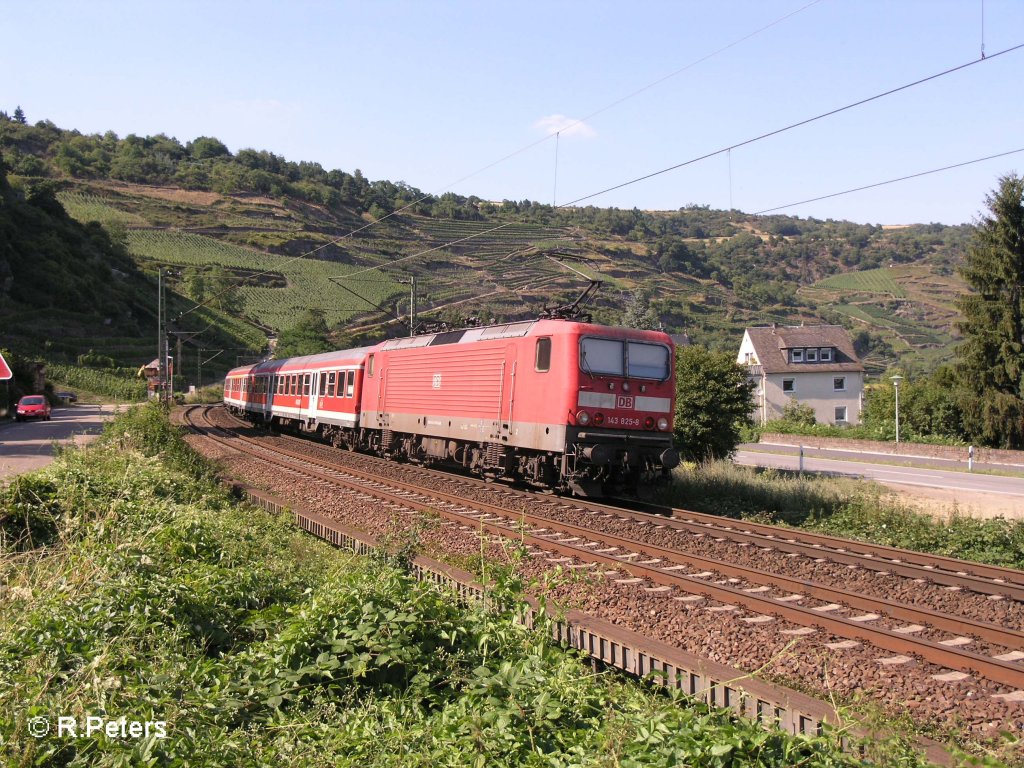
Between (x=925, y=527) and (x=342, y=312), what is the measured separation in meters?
68.5

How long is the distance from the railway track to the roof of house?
170ft

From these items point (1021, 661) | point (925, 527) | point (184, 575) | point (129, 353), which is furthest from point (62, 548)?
point (129, 353)

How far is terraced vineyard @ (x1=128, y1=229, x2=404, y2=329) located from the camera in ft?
254

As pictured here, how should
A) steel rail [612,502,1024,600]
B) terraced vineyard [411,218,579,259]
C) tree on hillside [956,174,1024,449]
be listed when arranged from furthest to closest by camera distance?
terraced vineyard [411,218,579,259] → tree on hillside [956,174,1024,449] → steel rail [612,502,1024,600]

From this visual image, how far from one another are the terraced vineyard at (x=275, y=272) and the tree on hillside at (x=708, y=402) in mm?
52400

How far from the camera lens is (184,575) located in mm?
Result: 7004

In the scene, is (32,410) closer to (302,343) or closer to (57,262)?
(302,343)

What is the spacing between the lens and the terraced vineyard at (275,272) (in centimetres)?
7750

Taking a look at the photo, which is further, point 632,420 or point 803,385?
point 803,385

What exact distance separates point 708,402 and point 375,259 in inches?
2905

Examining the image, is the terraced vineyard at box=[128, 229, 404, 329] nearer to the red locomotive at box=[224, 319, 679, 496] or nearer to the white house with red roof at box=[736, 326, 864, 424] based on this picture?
the white house with red roof at box=[736, 326, 864, 424]

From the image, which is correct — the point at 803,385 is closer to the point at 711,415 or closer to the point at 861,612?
the point at 711,415

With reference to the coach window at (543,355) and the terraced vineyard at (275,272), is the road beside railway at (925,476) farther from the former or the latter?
the terraced vineyard at (275,272)

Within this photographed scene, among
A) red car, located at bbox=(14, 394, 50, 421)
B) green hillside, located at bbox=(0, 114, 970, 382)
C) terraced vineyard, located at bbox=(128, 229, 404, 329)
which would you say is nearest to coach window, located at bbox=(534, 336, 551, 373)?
green hillside, located at bbox=(0, 114, 970, 382)
